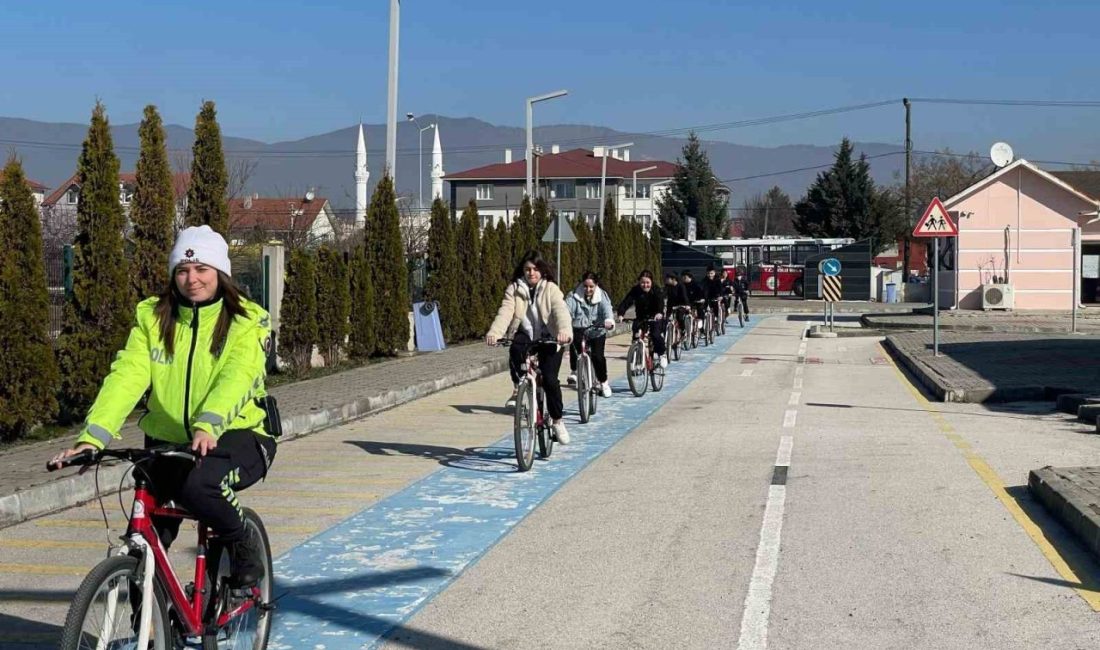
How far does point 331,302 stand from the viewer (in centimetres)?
2233

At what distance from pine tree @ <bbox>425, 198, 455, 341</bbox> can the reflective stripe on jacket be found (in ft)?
77.9

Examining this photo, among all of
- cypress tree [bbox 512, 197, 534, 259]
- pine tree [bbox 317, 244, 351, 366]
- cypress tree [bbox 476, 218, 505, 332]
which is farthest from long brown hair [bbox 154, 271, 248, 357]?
cypress tree [bbox 512, 197, 534, 259]

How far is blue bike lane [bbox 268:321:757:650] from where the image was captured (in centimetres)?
654

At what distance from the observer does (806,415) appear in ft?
52.7

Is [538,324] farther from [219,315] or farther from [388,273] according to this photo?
[388,273]

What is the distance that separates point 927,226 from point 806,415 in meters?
10.1

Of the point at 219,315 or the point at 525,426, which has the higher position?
the point at 219,315

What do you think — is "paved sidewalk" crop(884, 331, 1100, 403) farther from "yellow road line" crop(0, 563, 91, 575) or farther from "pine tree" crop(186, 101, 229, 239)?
"yellow road line" crop(0, 563, 91, 575)

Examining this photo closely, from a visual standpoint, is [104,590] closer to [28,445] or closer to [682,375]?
[28,445]

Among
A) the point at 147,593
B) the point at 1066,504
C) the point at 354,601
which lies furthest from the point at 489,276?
the point at 147,593

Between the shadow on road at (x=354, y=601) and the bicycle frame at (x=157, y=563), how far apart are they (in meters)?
1.20

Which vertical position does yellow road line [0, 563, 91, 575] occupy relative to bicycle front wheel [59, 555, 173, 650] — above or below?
below

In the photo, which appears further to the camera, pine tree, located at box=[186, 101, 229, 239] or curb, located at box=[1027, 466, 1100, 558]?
pine tree, located at box=[186, 101, 229, 239]

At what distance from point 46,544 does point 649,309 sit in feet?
41.9
